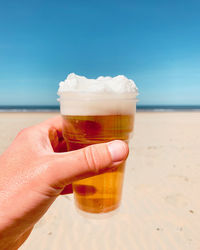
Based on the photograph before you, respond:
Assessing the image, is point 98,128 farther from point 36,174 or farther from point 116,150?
point 36,174

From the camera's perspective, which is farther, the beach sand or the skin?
the beach sand

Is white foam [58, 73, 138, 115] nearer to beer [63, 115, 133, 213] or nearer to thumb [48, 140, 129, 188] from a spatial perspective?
beer [63, 115, 133, 213]

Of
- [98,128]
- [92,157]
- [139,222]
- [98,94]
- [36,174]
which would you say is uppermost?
[98,94]

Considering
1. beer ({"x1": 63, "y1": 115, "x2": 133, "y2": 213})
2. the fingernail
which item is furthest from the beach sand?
the fingernail

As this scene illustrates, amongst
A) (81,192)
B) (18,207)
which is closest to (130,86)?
(81,192)

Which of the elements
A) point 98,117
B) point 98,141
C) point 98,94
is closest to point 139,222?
point 98,141

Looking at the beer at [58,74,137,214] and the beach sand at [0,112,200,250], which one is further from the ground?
the beer at [58,74,137,214]
